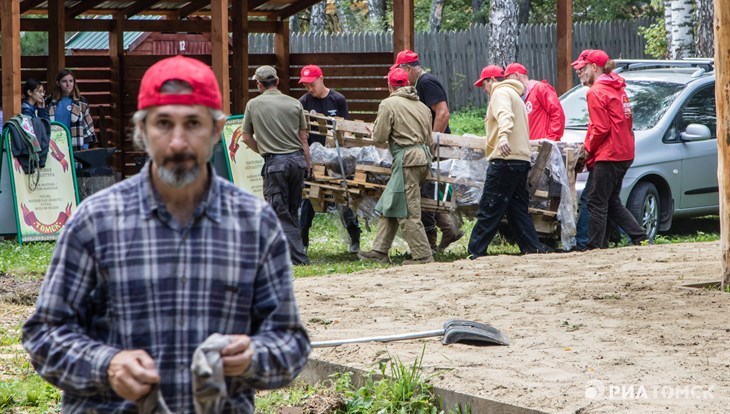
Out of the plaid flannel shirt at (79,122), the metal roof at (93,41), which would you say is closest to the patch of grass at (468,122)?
the metal roof at (93,41)

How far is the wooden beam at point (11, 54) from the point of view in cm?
1414

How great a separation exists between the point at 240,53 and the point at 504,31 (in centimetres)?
1056

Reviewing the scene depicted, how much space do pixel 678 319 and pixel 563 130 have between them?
545 cm

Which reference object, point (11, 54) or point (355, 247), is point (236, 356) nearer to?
point (355, 247)

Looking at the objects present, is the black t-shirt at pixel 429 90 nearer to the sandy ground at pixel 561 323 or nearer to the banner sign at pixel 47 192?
the sandy ground at pixel 561 323

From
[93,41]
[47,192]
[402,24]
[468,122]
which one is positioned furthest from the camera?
[93,41]

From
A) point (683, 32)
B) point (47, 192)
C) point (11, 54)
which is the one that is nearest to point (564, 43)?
point (683, 32)

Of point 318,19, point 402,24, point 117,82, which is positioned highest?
point 318,19

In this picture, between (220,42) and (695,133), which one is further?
(220,42)

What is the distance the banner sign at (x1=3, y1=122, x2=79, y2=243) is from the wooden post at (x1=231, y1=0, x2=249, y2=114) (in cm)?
421

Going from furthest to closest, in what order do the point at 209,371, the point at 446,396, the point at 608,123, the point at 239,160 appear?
1. the point at 239,160
2. the point at 608,123
3. the point at 446,396
4. the point at 209,371

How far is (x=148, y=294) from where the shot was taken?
3.14m

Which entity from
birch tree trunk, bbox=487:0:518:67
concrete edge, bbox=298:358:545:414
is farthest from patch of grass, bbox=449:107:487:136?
concrete edge, bbox=298:358:545:414

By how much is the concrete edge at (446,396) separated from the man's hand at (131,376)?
3169 millimetres
